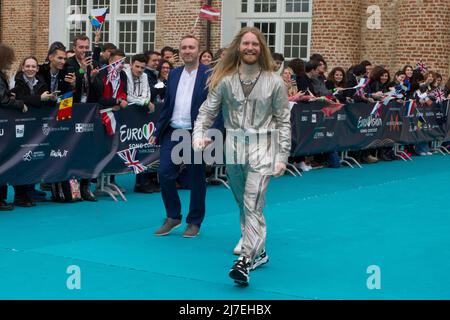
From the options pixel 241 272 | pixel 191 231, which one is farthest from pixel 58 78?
pixel 241 272

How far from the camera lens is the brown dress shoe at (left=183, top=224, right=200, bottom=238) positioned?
8867mm

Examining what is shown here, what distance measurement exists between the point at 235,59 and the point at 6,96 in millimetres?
3949

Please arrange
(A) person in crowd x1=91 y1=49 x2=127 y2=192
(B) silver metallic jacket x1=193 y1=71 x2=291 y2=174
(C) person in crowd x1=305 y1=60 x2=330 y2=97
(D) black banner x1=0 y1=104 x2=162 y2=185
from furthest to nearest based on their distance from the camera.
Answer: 1. (C) person in crowd x1=305 y1=60 x2=330 y2=97
2. (A) person in crowd x1=91 y1=49 x2=127 y2=192
3. (D) black banner x1=0 y1=104 x2=162 y2=185
4. (B) silver metallic jacket x1=193 y1=71 x2=291 y2=174

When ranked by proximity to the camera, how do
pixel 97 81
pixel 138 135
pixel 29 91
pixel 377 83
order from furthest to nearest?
pixel 377 83 → pixel 138 135 → pixel 97 81 → pixel 29 91

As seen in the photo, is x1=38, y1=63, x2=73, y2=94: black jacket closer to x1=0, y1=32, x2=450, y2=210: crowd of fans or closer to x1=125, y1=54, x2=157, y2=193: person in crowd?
x1=0, y1=32, x2=450, y2=210: crowd of fans

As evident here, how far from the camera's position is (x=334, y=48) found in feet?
77.3

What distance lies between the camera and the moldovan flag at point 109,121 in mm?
11328

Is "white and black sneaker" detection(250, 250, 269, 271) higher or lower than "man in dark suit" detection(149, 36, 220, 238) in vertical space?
lower

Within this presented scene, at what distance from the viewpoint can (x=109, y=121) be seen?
11.4 m

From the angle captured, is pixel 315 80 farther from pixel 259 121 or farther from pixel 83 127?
pixel 259 121

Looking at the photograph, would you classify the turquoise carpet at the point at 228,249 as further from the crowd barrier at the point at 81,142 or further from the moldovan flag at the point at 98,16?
the moldovan flag at the point at 98,16

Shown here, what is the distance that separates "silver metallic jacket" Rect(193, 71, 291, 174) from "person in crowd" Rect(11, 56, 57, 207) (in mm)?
3831

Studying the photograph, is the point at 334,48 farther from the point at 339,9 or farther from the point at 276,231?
the point at 276,231

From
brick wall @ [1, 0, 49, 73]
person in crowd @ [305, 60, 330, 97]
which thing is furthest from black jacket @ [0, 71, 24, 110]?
brick wall @ [1, 0, 49, 73]
